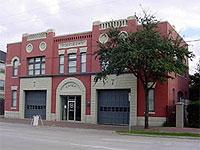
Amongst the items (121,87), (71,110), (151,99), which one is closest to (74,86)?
(71,110)

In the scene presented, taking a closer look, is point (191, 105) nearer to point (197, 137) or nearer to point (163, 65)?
point (163, 65)

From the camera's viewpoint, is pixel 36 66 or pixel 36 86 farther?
pixel 36 66

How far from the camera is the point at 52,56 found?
Answer: 39500 mm

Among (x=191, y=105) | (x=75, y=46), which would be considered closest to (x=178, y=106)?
(x=191, y=105)

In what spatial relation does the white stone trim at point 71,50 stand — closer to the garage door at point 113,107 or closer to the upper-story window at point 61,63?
the upper-story window at point 61,63

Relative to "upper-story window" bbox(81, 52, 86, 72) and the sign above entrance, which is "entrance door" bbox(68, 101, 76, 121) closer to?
"upper-story window" bbox(81, 52, 86, 72)

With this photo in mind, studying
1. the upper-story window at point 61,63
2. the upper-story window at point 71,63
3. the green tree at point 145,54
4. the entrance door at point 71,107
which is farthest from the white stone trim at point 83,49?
the green tree at point 145,54

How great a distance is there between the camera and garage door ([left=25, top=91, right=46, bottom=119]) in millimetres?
40309

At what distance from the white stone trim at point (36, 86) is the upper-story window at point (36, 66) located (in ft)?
2.56

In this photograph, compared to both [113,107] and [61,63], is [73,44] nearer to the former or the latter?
[61,63]

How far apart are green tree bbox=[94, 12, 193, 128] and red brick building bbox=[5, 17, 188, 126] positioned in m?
3.98

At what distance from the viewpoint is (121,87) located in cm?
3403

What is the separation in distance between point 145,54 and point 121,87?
797 centimetres

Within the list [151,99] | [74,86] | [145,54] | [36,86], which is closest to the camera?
[145,54]
